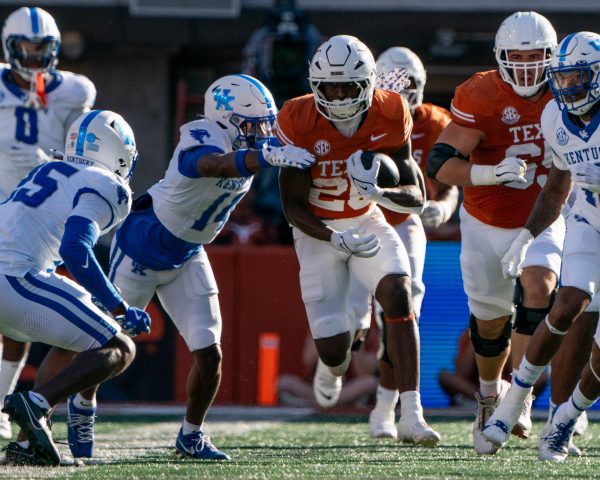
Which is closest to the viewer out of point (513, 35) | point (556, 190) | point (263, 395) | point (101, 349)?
point (101, 349)

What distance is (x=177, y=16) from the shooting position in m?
12.8

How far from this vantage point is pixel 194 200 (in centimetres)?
618

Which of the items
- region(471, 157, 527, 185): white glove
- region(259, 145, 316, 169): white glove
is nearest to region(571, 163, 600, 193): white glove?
region(471, 157, 527, 185): white glove

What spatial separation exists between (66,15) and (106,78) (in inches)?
27.7

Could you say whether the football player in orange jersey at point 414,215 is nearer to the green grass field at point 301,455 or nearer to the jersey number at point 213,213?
the green grass field at point 301,455

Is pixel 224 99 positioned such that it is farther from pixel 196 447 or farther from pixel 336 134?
pixel 196 447

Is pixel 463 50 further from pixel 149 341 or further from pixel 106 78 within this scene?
pixel 149 341

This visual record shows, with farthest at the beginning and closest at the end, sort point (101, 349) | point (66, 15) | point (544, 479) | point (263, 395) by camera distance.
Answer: point (66, 15) < point (263, 395) < point (101, 349) < point (544, 479)

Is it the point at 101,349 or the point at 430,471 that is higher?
the point at 101,349

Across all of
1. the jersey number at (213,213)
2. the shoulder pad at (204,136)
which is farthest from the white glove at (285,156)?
the jersey number at (213,213)

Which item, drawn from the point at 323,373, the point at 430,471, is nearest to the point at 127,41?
the point at 323,373

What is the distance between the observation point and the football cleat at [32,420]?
514 centimetres

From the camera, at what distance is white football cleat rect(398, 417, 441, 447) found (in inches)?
231

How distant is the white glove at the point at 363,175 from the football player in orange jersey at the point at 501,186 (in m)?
0.56
